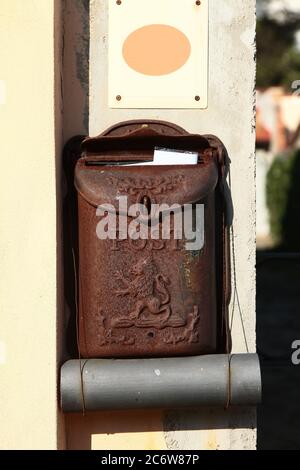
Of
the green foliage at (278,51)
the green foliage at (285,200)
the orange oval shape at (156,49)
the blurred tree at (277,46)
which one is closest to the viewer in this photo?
the orange oval shape at (156,49)

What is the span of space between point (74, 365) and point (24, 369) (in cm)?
19

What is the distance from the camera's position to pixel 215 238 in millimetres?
3637

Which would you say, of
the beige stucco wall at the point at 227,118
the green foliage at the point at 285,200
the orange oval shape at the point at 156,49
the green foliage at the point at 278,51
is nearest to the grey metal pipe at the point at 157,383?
the beige stucco wall at the point at 227,118

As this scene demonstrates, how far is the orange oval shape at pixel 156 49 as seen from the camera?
3605mm

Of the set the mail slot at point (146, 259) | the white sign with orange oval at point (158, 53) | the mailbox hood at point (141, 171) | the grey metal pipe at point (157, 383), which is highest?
the white sign with orange oval at point (158, 53)

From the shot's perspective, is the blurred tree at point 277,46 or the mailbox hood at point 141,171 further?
the blurred tree at point 277,46

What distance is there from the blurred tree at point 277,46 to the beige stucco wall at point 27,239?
20.0 metres

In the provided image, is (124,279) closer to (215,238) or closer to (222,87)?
(215,238)

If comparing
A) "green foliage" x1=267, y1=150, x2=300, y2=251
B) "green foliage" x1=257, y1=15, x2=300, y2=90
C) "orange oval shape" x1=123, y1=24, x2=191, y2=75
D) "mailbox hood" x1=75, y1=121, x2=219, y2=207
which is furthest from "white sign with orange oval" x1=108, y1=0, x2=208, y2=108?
"green foliage" x1=257, y1=15, x2=300, y2=90

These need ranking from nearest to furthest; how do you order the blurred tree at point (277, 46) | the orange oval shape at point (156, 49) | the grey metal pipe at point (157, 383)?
the grey metal pipe at point (157, 383) < the orange oval shape at point (156, 49) < the blurred tree at point (277, 46)

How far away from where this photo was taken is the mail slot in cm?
342
